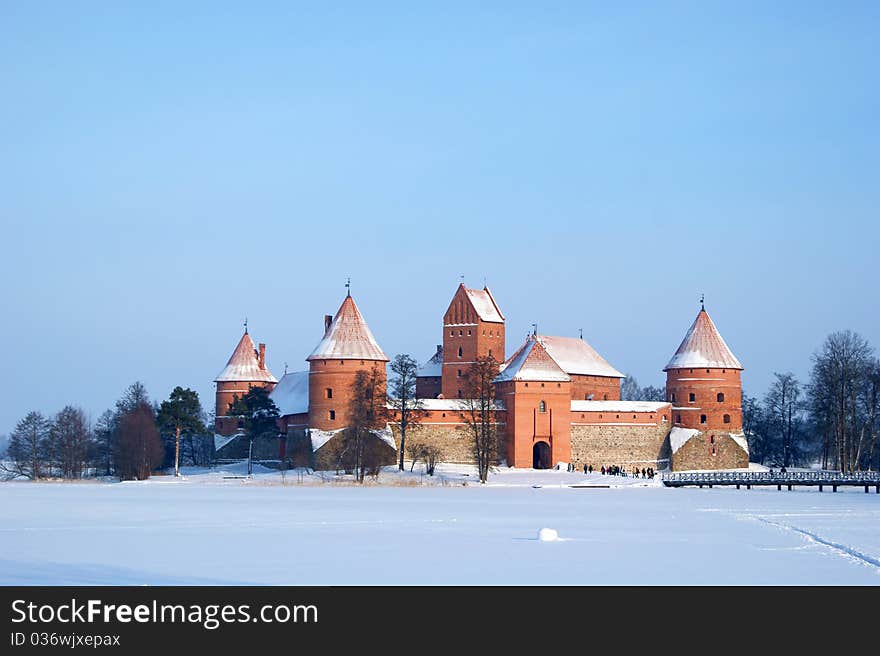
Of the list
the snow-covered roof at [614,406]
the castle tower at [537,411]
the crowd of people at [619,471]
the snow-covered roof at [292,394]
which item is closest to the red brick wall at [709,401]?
the snow-covered roof at [614,406]

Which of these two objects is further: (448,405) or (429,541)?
(448,405)

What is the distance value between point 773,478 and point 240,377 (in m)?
29.2

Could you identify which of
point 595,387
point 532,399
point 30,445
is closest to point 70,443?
point 30,445

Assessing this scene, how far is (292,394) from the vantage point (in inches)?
2398

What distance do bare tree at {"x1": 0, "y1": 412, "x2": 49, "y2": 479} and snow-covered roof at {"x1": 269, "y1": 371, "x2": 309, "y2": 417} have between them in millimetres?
11546

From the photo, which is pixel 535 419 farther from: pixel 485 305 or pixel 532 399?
pixel 485 305

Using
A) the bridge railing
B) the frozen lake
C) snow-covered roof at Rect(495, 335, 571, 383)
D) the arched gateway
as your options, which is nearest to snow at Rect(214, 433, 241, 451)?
snow-covered roof at Rect(495, 335, 571, 383)

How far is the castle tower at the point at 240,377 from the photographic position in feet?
212

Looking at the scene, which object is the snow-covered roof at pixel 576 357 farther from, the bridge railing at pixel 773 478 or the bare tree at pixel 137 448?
the bare tree at pixel 137 448

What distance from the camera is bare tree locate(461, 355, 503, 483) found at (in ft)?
163

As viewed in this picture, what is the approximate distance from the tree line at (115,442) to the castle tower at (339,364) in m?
6.82
